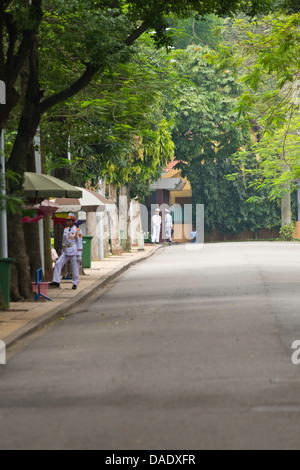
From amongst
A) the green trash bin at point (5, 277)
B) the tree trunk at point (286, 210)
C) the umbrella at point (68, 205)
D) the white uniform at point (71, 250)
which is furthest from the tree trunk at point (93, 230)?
the tree trunk at point (286, 210)

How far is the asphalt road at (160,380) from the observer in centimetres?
684

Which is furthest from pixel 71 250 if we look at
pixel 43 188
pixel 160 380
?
pixel 160 380

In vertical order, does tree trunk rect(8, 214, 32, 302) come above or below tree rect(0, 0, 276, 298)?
below

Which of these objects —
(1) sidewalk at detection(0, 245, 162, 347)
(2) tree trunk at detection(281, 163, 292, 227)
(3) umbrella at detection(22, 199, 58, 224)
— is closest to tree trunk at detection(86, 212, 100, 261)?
(1) sidewalk at detection(0, 245, 162, 347)

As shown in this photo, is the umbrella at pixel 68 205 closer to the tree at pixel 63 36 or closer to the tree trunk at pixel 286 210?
the tree at pixel 63 36

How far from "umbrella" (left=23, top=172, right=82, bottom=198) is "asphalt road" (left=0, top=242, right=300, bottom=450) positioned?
3.32 metres

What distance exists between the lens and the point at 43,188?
19.6 m

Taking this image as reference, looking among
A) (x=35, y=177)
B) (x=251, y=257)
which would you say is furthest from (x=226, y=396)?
(x=251, y=257)

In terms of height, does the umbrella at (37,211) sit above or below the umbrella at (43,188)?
below

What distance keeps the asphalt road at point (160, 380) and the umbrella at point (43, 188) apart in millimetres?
3325

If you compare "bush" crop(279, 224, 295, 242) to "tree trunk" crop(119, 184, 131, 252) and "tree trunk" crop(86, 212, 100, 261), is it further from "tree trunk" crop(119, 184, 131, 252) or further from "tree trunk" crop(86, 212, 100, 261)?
"tree trunk" crop(86, 212, 100, 261)

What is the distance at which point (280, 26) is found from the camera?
20.7 m

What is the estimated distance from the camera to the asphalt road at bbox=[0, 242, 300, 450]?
684cm

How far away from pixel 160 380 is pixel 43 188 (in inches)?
432
